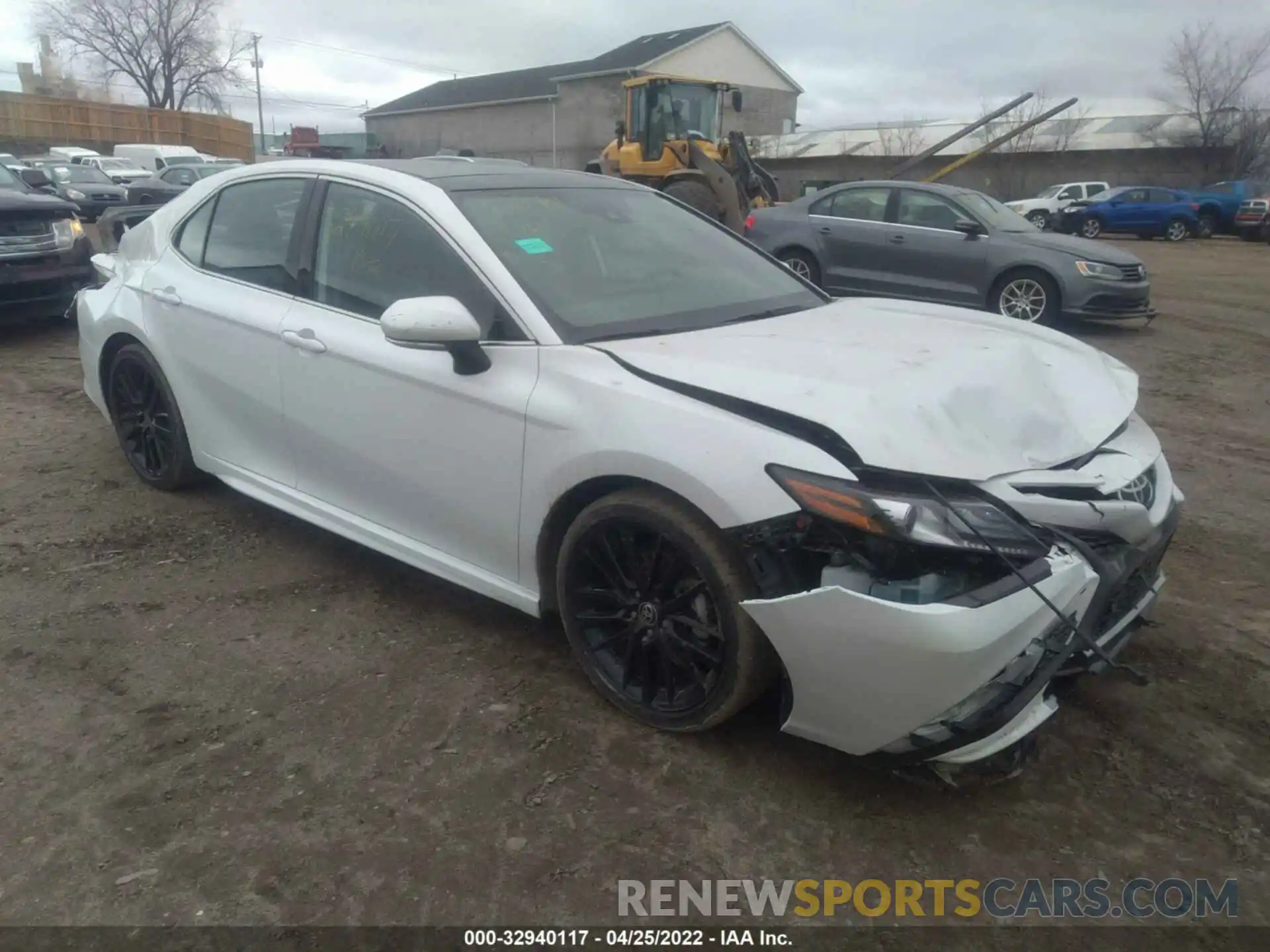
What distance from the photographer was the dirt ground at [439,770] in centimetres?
240

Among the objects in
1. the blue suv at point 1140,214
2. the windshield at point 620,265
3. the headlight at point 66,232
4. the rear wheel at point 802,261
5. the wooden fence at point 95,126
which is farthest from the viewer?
the wooden fence at point 95,126

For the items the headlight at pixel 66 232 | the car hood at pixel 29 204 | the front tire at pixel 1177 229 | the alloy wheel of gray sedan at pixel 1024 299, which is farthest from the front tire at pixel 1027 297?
the front tire at pixel 1177 229

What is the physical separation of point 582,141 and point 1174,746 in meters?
45.7

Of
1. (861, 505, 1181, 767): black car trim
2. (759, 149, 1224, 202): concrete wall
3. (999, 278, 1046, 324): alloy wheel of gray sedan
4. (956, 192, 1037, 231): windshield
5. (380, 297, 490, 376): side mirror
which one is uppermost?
(759, 149, 1224, 202): concrete wall

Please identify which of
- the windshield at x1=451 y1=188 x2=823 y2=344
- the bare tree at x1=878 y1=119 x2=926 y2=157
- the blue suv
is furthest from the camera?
the bare tree at x1=878 y1=119 x2=926 y2=157

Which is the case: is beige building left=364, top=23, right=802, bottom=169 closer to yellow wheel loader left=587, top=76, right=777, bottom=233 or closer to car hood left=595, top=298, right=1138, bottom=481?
yellow wheel loader left=587, top=76, right=777, bottom=233

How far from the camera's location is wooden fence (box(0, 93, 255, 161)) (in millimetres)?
44125

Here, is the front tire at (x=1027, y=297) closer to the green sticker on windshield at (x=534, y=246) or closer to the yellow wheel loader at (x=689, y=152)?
the yellow wheel loader at (x=689, y=152)

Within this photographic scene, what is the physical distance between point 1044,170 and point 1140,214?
1176cm

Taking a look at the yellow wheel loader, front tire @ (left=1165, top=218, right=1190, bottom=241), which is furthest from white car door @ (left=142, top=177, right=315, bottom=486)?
front tire @ (left=1165, top=218, right=1190, bottom=241)

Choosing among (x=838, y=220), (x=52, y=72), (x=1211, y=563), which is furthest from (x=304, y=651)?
(x=52, y=72)

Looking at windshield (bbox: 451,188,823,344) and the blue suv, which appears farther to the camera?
the blue suv

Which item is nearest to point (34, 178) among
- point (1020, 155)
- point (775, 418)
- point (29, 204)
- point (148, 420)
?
point (29, 204)

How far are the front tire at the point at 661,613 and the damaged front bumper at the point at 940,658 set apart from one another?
13 centimetres
